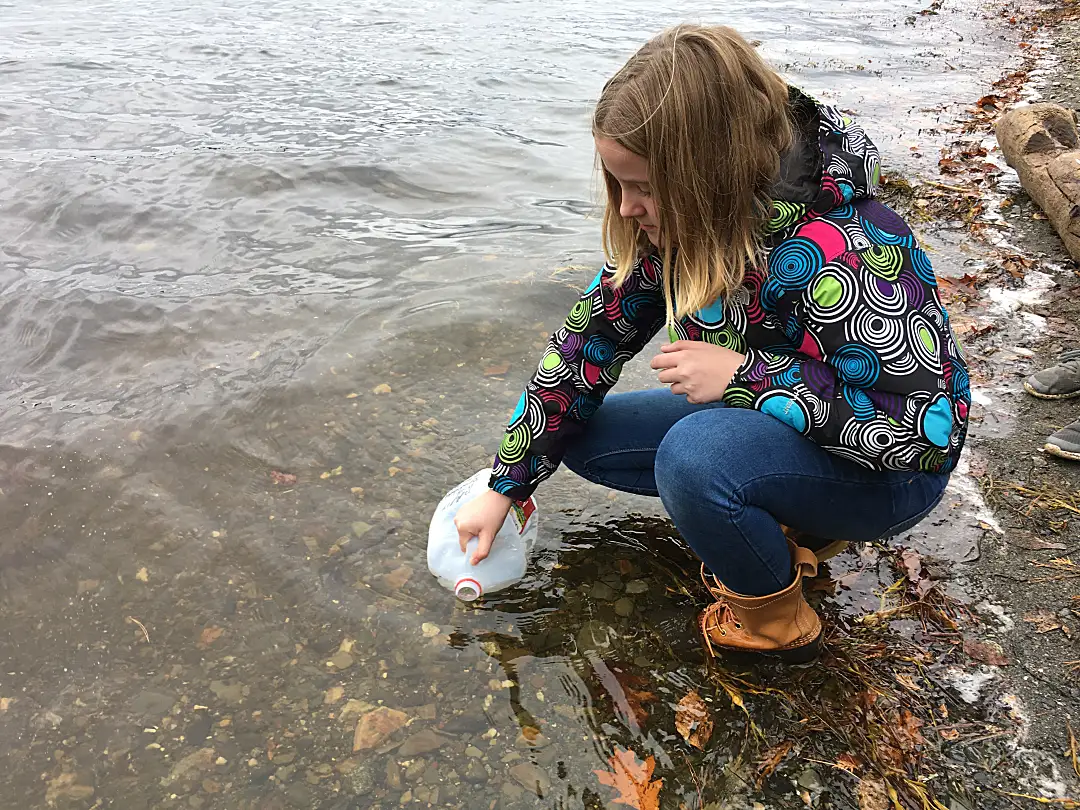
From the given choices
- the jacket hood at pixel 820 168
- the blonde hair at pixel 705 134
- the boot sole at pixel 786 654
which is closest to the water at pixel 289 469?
the boot sole at pixel 786 654

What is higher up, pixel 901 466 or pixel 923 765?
pixel 901 466

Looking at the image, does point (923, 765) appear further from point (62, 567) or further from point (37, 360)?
point (37, 360)

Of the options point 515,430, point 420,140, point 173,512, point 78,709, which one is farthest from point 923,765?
point 420,140

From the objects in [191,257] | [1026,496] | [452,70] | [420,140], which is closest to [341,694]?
[1026,496]

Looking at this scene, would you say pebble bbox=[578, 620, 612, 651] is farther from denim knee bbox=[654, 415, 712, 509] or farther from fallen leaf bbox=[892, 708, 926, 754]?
fallen leaf bbox=[892, 708, 926, 754]

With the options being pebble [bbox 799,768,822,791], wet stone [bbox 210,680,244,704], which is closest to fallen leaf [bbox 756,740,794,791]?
pebble [bbox 799,768,822,791]

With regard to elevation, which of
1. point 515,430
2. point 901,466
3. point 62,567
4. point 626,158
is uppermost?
point 626,158

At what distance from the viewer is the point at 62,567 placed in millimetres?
2898

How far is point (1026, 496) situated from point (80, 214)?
5.86 meters

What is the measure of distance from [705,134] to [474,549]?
143 centimetres

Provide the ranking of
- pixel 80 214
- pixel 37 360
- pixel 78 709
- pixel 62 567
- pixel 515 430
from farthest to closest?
pixel 80 214, pixel 37 360, pixel 62 567, pixel 515 430, pixel 78 709

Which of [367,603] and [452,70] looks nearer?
[367,603]

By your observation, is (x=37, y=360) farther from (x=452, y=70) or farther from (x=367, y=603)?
(x=452, y=70)

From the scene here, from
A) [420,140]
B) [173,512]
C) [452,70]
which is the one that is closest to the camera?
[173,512]
